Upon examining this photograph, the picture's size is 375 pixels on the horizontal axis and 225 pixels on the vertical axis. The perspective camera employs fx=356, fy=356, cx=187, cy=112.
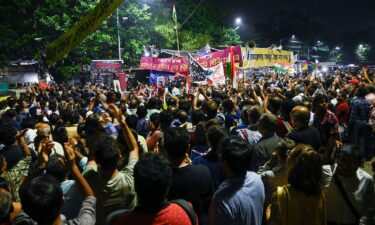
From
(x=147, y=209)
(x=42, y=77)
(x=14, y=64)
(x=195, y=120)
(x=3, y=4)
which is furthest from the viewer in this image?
(x=14, y=64)

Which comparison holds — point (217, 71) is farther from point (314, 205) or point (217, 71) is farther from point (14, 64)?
point (14, 64)

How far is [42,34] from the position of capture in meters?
29.4

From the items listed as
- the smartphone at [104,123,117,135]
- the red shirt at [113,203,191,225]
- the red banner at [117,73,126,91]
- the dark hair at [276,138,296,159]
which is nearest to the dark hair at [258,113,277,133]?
the dark hair at [276,138,296,159]

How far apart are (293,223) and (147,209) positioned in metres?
1.28

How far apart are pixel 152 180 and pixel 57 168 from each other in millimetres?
1591

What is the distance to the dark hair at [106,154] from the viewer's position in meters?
3.00

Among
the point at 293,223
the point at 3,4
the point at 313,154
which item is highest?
the point at 3,4

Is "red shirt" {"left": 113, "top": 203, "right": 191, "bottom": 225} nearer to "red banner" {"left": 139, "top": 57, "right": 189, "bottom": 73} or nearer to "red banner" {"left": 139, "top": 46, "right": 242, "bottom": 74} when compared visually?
"red banner" {"left": 139, "top": 46, "right": 242, "bottom": 74}

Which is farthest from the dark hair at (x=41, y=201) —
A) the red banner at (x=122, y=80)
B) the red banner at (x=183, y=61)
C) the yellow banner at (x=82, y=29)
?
the red banner at (x=122, y=80)

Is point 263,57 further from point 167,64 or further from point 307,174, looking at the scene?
point 307,174

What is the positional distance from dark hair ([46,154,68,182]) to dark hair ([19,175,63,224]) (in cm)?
125

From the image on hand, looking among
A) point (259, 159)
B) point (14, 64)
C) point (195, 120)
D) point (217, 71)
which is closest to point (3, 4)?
point (14, 64)

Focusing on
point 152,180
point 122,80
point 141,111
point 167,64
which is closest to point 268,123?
point 152,180

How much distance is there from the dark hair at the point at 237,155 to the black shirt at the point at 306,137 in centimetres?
190
